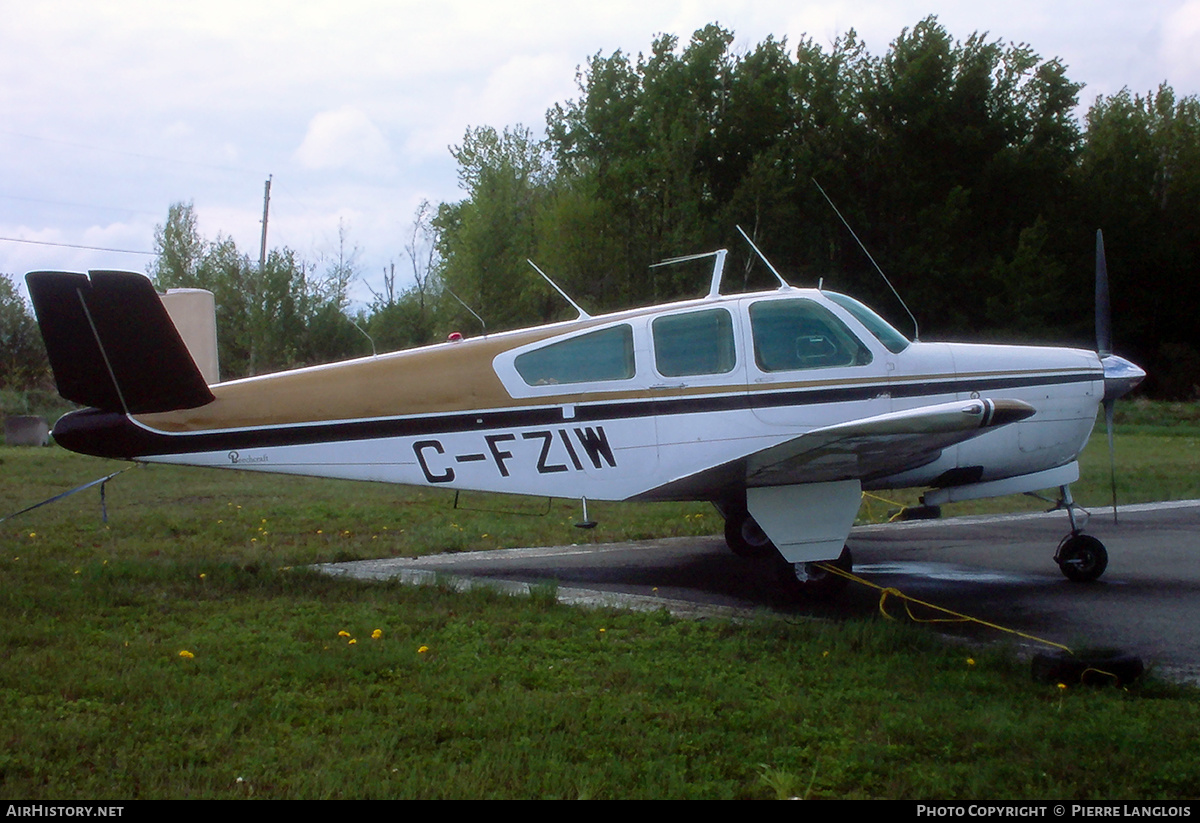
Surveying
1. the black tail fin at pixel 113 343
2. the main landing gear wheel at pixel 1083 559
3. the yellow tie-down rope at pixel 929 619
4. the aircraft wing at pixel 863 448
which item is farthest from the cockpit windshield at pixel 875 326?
the black tail fin at pixel 113 343

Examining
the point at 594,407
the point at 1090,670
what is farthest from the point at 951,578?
the point at 594,407

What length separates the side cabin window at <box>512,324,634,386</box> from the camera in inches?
292

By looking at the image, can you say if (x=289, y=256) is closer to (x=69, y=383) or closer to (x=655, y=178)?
(x=655, y=178)

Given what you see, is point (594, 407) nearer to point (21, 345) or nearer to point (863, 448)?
point (863, 448)

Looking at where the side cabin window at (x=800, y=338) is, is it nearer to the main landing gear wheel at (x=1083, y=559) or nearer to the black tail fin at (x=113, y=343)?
the main landing gear wheel at (x=1083, y=559)

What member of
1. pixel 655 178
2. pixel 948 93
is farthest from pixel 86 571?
pixel 948 93

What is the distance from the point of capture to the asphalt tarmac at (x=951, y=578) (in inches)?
259

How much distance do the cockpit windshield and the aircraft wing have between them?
909 millimetres

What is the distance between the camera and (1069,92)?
42.3 m

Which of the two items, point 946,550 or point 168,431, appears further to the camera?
point 946,550

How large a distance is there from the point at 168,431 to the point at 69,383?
2.43 ft

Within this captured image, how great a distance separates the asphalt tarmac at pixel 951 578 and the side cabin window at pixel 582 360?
1.61m

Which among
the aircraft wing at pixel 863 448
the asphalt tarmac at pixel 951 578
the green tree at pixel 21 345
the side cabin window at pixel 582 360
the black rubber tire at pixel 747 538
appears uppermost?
the green tree at pixel 21 345

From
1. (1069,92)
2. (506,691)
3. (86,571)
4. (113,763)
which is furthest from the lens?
(1069,92)
